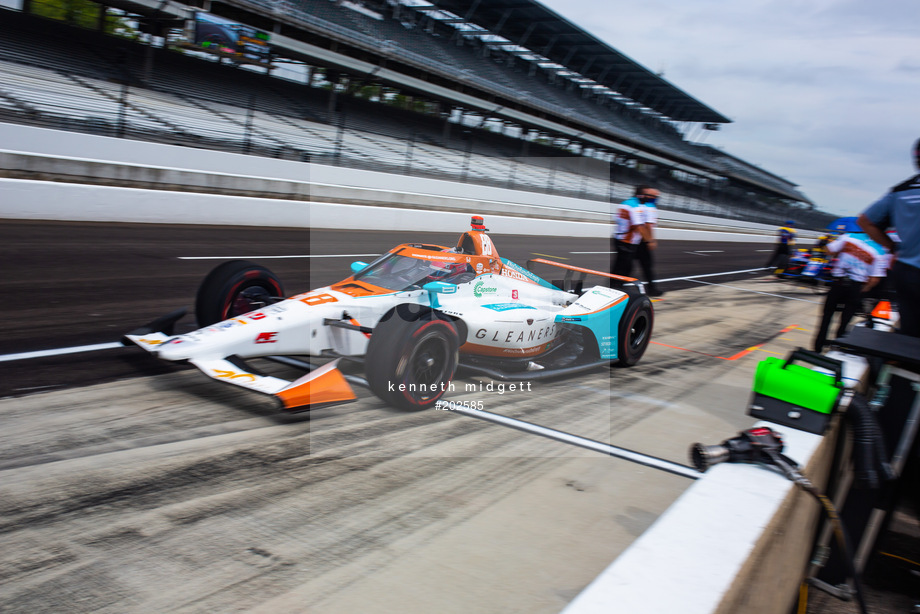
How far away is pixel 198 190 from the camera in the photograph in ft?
42.6

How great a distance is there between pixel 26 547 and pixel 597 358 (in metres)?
4.73

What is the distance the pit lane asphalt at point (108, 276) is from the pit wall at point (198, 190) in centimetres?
52

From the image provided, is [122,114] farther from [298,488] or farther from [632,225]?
[298,488]

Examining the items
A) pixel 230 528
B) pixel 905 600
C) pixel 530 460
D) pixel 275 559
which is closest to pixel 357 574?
pixel 275 559

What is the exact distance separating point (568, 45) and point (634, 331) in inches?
1580

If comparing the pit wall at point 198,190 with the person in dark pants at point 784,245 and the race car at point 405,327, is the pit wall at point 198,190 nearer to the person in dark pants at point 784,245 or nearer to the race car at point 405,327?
the race car at point 405,327

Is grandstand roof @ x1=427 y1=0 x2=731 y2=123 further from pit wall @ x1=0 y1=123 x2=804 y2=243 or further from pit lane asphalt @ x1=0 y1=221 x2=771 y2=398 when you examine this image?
pit lane asphalt @ x1=0 y1=221 x2=771 y2=398

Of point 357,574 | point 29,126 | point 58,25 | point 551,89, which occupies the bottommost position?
point 357,574

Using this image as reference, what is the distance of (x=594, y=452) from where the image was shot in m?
4.09

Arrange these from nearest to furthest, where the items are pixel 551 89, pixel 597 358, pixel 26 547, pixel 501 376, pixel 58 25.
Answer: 1. pixel 26 547
2. pixel 501 376
3. pixel 597 358
4. pixel 58 25
5. pixel 551 89

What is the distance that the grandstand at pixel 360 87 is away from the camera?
48.8 feet

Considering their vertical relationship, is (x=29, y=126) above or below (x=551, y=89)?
below

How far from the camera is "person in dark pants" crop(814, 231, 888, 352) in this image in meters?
7.33

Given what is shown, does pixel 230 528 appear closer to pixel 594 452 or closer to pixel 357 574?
pixel 357 574
